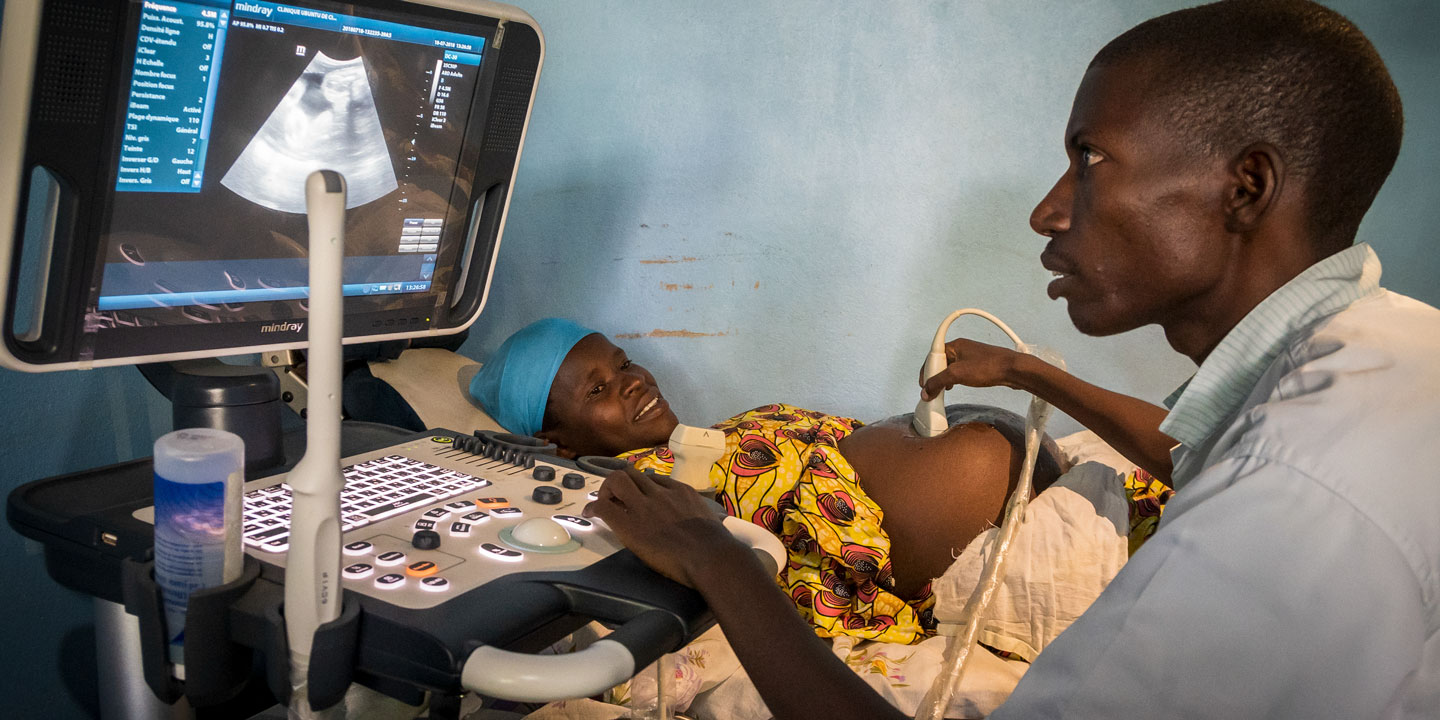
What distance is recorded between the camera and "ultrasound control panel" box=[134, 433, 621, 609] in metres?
0.85

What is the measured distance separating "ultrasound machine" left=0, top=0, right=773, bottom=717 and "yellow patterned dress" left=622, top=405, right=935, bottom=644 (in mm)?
531

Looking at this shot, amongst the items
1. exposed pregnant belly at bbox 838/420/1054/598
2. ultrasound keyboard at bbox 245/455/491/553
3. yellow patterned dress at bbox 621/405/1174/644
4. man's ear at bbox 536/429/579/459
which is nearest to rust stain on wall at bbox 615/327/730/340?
man's ear at bbox 536/429/579/459

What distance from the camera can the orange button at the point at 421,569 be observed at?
84 cm

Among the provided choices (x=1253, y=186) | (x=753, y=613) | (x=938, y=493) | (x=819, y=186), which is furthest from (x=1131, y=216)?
(x=819, y=186)

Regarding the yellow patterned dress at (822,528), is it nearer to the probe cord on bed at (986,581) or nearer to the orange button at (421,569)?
the probe cord on bed at (986,581)

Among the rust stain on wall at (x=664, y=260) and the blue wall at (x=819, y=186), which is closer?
the blue wall at (x=819, y=186)

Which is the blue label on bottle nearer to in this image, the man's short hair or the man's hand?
the man's hand

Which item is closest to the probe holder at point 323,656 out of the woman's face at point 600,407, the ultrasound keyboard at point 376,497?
the ultrasound keyboard at point 376,497

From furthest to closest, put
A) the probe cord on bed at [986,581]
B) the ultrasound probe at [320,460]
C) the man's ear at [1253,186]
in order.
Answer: the probe cord on bed at [986,581], the man's ear at [1253,186], the ultrasound probe at [320,460]

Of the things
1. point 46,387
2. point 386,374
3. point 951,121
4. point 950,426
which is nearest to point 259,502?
point 46,387

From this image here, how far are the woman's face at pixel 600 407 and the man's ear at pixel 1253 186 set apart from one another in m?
1.42

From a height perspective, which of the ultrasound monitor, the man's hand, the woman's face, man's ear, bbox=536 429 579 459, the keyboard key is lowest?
man's ear, bbox=536 429 579 459

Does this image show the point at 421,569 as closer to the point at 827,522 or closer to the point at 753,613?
the point at 753,613

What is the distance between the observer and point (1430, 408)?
663 millimetres
